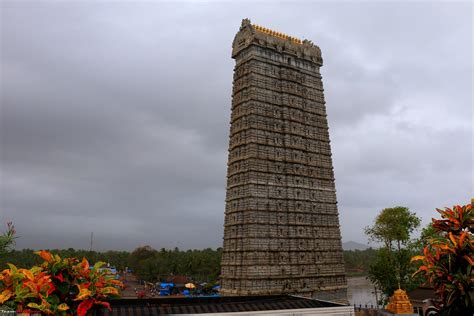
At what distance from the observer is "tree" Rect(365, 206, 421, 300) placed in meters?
62.2

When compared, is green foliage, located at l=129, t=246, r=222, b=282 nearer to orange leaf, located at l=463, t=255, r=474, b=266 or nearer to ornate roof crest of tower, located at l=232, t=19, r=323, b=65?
ornate roof crest of tower, located at l=232, t=19, r=323, b=65

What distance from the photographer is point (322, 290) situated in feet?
171

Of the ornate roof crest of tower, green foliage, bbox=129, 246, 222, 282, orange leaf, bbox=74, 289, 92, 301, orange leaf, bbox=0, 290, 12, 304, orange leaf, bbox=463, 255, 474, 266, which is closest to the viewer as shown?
orange leaf, bbox=0, 290, 12, 304

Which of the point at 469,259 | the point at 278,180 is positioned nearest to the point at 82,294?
the point at 469,259

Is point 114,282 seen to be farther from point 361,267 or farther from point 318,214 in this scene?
point 361,267

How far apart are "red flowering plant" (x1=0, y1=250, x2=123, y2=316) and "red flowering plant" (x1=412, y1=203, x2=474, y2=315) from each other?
17.7 m

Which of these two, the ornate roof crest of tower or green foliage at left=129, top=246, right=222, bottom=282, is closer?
the ornate roof crest of tower

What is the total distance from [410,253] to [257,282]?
32.4 meters

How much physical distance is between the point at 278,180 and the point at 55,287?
3910 centimetres

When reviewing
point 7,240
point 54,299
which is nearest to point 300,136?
point 7,240

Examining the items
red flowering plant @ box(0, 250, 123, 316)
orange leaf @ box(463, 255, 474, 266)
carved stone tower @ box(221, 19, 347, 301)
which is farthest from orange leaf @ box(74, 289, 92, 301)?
carved stone tower @ box(221, 19, 347, 301)

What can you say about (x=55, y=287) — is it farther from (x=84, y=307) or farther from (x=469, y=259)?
(x=469, y=259)

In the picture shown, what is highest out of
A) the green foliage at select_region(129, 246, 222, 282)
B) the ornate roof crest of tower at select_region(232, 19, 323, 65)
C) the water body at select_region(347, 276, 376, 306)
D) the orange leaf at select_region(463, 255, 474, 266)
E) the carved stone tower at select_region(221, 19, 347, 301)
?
the ornate roof crest of tower at select_region(232, 19, 323, 65)

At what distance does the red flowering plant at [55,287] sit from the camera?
14773 millimetres
